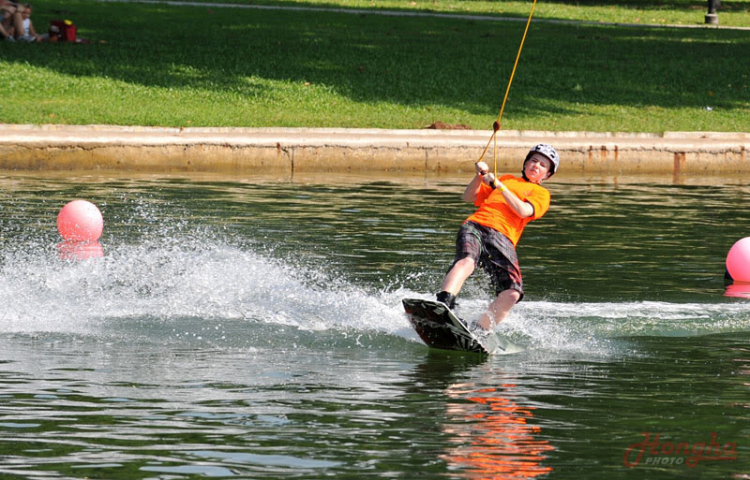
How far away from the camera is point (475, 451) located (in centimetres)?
696

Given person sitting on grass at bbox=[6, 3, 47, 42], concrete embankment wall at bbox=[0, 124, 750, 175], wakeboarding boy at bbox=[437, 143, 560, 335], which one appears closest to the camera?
wakeboarding boy at bbox=[437, 143, 560, 335]

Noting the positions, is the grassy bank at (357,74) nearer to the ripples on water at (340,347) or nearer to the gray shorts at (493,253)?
the ripples on water at (340,347)

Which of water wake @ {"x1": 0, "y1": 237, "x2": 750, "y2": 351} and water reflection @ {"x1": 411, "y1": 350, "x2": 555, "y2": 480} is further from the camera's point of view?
water wake @ {"x1": 0, "y1": 237, "x2": 750, "y2": 351}

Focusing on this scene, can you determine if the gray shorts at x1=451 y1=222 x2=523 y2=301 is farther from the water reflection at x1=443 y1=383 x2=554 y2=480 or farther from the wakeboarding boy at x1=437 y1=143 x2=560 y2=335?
the water reflection at x1=443 y1=383 x2=554 y2=480

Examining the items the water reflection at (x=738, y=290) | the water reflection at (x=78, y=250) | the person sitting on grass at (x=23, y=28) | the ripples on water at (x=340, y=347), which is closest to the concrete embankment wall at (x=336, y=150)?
the ripples on water at (x=340, y=347)

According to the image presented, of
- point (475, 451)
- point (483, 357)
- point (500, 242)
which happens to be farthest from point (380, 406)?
point (500, 242)

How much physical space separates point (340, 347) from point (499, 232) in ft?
4.92

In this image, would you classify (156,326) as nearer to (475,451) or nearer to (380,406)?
(380,406)

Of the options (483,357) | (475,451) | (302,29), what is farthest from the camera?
(302,29)

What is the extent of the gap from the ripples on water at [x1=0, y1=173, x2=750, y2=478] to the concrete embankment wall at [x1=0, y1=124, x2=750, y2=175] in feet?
9.10

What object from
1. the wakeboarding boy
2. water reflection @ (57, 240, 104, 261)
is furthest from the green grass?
the wakeboarding boy

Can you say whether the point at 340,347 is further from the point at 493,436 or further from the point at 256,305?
the point at 493,436

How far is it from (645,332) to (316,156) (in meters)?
10.7

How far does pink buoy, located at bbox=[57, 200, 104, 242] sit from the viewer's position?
14203 millimetres
